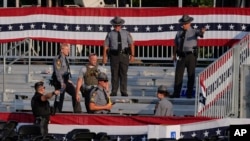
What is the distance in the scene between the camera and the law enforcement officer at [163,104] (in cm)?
2489

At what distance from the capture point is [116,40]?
2780cm

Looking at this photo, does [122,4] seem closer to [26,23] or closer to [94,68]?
[26,23]

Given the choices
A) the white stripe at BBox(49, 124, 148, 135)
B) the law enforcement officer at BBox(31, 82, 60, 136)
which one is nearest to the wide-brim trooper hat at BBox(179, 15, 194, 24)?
the white stripe at BBox(49, 124, 148, 135)

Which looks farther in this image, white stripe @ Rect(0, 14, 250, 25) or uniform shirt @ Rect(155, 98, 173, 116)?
white stripe @ Rect(0, 14, 250, 25)

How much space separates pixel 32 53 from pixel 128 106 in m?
4.62

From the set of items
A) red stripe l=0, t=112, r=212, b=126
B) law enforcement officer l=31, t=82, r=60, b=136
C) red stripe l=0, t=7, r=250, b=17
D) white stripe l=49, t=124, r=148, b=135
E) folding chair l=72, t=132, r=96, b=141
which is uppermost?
red stripe l=0, t=7, r=250, b=17

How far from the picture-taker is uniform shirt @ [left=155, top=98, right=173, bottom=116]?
2503cm

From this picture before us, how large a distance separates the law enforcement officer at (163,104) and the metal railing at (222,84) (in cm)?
81

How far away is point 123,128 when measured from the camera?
25.3m

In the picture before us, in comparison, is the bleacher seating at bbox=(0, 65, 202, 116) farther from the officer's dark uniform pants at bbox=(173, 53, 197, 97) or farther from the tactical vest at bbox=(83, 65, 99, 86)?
A: the tactical vest at bbox=(83, 65, 99, 86)

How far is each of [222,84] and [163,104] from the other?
6.42 ft

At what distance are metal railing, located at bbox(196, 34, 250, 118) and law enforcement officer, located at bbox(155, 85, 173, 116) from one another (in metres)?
0.81

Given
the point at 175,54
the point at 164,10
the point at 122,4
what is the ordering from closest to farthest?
1. the point at 175,54
2. the point at 164,10
3. the point at 122,4

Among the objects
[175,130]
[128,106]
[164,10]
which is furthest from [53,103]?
[175,130]
